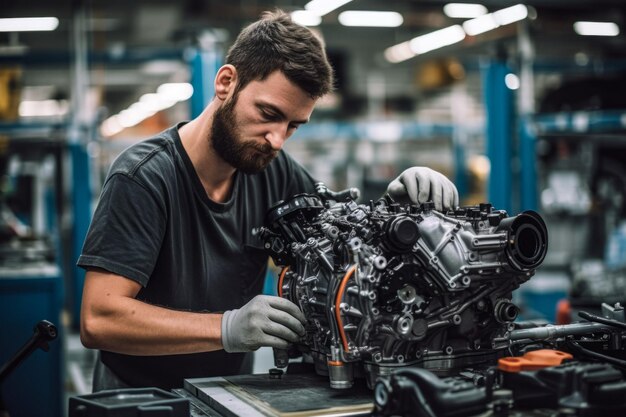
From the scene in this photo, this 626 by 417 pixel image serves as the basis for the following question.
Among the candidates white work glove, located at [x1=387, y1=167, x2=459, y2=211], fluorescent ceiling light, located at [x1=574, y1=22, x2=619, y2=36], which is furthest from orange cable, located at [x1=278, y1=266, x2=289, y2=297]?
fluorescent ceiling light, located at [x1=574, y1=22, x2=619, y2=36]

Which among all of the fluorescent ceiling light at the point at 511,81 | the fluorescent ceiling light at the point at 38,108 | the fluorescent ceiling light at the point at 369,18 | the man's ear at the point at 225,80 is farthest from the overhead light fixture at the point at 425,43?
the man's ear at the point at 225,80

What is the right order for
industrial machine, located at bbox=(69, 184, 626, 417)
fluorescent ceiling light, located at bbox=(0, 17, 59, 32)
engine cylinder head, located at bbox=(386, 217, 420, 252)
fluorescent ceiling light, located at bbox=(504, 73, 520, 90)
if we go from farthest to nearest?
fluorescent ceiling light, located at bbox=(0, 17, 59, 32)
fluorescent ceiling light, located at bbox=(504, 73, 520, 90)
engine cylinder head, located at bbox=(386, 217, 420, 252)
industrial machine, located at bbox=(69, 184, 626, 417)

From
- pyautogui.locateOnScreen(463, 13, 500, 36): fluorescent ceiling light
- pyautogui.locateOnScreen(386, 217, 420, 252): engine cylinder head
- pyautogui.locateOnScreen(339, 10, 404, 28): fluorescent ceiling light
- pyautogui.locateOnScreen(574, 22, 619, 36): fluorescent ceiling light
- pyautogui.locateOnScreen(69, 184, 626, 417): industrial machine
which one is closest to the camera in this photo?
pyautogui.locateOnScreen(69, 184, 626, 417): industrial machine

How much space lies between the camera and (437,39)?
12.5 m

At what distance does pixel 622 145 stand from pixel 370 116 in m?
9.09

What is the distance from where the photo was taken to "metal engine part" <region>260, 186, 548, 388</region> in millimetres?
1534

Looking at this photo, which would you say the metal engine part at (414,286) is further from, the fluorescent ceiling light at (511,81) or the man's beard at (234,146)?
the fluorescent ceiling light at (511,81)

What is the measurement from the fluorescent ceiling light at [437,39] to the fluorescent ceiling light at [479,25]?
0.67 m

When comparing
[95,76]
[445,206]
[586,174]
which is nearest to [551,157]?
[586,174]

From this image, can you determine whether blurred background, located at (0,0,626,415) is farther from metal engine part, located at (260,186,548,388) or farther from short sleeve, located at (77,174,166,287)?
short sleeve, located at (77,174,166,287)

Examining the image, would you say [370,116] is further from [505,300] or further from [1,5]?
[505,300]

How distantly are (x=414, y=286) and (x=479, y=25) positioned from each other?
948 centimetres

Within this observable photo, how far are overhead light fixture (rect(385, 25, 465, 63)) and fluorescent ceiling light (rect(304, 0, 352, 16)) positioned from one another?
316 centimetres

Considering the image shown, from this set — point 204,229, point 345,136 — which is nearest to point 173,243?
point 204,229
